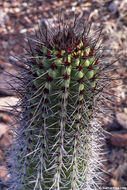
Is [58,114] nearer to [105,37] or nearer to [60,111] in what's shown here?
[60,111]

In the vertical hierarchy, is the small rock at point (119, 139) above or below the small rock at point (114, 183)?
above

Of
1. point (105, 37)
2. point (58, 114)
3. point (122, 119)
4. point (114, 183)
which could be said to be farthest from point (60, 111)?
point (105, 37)

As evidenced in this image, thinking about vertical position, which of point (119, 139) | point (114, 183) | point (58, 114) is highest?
point (119, 139)

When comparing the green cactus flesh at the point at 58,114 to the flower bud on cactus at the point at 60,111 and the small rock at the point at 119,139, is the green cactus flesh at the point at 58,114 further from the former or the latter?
the small rock at the point at 119,139

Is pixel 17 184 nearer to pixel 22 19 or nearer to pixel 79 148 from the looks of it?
pixel 79 148

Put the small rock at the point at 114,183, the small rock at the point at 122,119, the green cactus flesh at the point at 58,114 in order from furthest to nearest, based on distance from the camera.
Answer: the small rock at the point at 122,119 → the small rock at the point at 114,183 → the green cactus flesh at the point at 58,114

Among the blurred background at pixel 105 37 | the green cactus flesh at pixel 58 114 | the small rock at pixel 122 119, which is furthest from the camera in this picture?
the small rock at pixel 122 119

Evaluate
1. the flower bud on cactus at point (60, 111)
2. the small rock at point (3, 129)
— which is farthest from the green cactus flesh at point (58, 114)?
the small rock at point (3, 129)

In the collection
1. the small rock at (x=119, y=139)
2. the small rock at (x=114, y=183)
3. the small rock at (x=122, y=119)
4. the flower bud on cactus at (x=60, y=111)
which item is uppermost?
the small rock at (x=122, y=119)
